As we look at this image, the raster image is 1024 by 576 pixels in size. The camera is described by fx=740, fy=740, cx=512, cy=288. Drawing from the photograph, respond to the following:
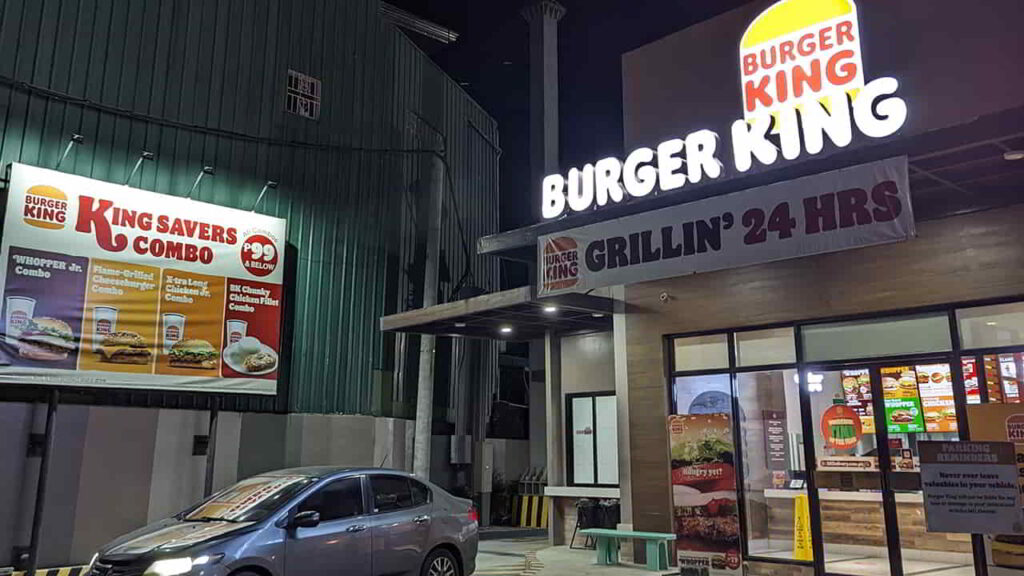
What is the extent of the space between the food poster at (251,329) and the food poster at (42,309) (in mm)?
2496

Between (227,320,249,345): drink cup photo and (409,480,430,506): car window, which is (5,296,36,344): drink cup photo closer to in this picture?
(227,320,249,345): drink cup photo

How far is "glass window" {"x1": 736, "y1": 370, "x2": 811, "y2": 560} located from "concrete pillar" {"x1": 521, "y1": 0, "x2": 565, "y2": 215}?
598 centimetres

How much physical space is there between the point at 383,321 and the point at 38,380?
220 inches

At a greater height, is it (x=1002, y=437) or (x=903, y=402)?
(x=903, y=402)

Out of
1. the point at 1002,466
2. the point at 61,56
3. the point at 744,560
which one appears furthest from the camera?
the point at 61,56

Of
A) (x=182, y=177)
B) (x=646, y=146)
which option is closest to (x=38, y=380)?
(x=182, y=177)

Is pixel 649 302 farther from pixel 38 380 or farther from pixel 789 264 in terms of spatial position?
pixel 38 380

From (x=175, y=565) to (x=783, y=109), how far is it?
9.47 metres

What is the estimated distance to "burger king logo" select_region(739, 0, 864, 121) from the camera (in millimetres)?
10266

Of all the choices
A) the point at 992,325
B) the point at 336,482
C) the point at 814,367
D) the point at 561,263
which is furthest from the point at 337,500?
the point at 992,325

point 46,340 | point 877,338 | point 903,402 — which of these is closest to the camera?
point 903,402

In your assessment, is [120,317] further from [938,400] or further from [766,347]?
[938,400]

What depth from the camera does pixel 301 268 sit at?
1559 centimetres

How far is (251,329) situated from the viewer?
13.9 m
